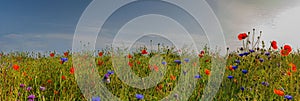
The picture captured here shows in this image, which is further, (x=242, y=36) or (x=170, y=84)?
(x=242, y=36)

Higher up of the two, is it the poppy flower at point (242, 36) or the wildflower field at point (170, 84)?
the poppy flower at point (242, 36)

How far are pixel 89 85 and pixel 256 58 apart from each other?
1913 mm

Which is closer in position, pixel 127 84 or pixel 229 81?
pixel 127 84

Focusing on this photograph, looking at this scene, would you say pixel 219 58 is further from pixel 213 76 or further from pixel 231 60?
pixel 213 76

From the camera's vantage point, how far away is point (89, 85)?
2988 mm

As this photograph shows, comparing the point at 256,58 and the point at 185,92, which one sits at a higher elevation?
the point at 256,58

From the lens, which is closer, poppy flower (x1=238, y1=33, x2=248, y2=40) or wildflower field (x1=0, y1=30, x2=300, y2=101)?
A: wildflower field (x1=0, y1=30, x2=300, y2=101)

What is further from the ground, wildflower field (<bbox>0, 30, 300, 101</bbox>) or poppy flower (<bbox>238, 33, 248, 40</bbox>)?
poppy flower (<bbox>238, 33, 248, 40</bbox>)

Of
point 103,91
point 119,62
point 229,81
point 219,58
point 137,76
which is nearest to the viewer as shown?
point 103,91

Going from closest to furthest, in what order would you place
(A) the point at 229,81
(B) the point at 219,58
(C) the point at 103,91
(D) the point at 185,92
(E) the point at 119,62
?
(C) the point at 103,91 < (D) the point at 185,92 < (A) the point at 229,81 < (E) the point at 119,62 < (B) the point at 219,58

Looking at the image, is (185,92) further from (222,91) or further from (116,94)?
(116,94)

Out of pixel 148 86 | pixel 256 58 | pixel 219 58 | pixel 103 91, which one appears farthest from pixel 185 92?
pixel 219 58

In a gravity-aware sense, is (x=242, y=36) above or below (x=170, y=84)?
above

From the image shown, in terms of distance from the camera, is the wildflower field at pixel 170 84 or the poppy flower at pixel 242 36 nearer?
the wildflower field at pixel 170 84
